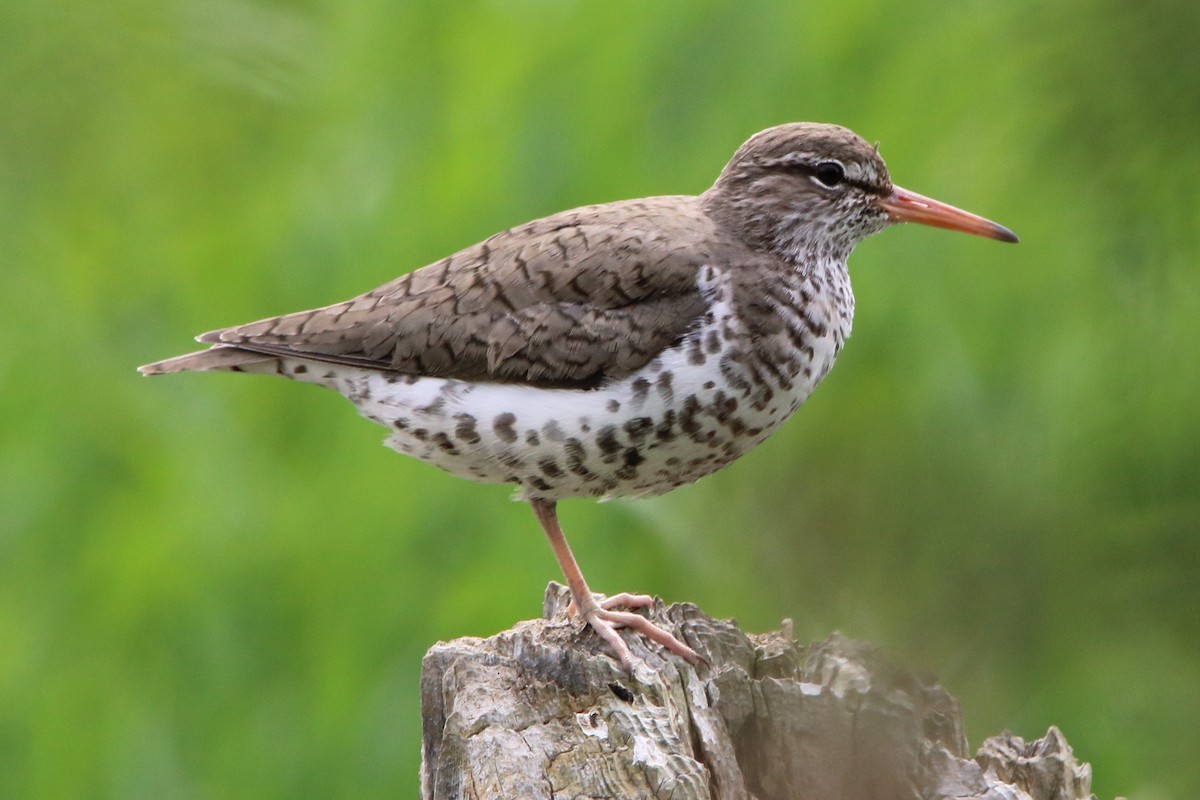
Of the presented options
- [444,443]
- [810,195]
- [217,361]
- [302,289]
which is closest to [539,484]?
[444,443]

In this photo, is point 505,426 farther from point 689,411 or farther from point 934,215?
point 934,215

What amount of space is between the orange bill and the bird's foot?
1550 millimetres

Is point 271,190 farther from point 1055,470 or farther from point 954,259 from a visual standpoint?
point 1055,470

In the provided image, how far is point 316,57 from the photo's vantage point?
21.4 ft

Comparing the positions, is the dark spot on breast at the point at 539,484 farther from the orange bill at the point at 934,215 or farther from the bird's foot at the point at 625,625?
the orange bill at the point at 934,215

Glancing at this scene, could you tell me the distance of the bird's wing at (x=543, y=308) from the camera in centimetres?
461

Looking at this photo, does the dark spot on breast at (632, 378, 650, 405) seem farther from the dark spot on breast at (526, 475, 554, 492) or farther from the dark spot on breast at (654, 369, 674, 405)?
the dark spot on breast at (526, 475, 554, 492)

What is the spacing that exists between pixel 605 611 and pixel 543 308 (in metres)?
1.01

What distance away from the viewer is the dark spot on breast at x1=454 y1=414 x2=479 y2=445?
183 inches

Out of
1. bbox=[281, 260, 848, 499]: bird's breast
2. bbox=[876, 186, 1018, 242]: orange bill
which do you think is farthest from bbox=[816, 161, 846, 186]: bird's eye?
bbox=[281, 260, 848, 499]: bird's breast

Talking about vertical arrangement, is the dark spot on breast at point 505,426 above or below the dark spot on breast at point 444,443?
below

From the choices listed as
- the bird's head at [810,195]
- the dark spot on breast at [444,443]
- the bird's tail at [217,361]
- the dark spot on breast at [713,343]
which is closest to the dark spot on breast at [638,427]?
the dark spot on breast at [713,343]

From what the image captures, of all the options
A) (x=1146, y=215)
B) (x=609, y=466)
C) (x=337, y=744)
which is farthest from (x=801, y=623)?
(x=337, y=744)

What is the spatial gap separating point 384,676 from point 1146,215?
15.3ft
